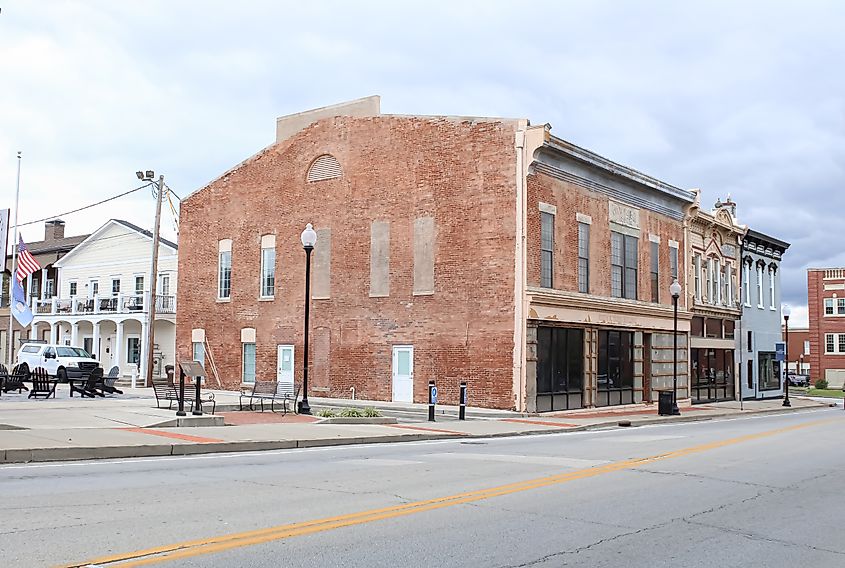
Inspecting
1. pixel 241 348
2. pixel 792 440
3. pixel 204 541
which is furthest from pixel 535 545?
pixel 241 348

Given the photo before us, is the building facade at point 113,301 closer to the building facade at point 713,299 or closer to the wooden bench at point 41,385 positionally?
the wooden bench at point 41,385

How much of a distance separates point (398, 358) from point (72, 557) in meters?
24.1

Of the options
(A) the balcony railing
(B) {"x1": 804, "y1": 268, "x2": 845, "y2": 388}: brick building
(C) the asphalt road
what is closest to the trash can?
(C) the asphalt road

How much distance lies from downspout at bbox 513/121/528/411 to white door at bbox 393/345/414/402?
14.2ft

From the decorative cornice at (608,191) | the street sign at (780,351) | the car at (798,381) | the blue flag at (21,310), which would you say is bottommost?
the car at (798,381)

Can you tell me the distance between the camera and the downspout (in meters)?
27.6

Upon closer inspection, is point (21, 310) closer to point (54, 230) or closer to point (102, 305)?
point (102, 305)

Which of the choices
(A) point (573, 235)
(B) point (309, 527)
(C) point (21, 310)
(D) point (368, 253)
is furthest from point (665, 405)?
(C) point (21, 310)

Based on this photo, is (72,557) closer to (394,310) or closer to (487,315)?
(487,315)

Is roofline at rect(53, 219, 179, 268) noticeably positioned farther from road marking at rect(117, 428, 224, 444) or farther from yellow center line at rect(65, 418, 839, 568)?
yellow center line at rect(65, 418, 839, 568)

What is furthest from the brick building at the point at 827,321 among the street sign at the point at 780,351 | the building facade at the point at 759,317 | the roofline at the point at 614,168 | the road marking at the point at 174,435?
the road marking at the point at 174,435

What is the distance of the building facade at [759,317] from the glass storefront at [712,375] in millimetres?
923

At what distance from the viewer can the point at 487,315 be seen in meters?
28.5

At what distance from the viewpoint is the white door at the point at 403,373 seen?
3050 cm
